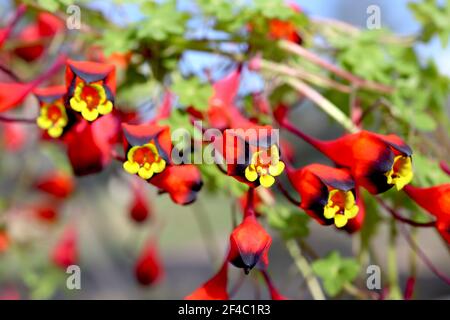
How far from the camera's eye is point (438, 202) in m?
0.67

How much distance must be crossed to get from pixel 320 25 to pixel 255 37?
0.16 m

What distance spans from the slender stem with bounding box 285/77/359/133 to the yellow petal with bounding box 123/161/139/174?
0.88 ft

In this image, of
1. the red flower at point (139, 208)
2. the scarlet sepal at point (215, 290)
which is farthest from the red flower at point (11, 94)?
the red flower at point (139, 208)

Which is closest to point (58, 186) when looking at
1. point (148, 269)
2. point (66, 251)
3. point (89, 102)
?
point (66, 251)

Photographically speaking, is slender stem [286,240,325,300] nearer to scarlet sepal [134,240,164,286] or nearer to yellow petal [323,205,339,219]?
yellow petal [323,205,339,219]

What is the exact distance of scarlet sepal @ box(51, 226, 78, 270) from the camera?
1.34m

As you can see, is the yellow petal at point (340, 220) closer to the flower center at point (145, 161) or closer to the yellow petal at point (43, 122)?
the flower center at point (145, 161)

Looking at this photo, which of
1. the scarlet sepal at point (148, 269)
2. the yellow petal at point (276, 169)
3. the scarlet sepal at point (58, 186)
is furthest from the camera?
the scarlet sepal at point (58, 186)

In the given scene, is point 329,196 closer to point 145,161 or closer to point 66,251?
point 145,161

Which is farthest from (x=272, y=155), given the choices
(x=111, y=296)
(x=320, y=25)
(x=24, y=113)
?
(x=111, y=296)

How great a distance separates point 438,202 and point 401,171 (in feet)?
0.18

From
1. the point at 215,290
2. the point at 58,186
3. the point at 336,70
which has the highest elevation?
the point at 58,186

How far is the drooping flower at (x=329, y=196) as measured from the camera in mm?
632

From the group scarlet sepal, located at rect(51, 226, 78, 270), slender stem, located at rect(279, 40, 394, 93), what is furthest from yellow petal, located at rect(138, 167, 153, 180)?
scarlet sepal, located at rect(51, 226, 78, 270)
